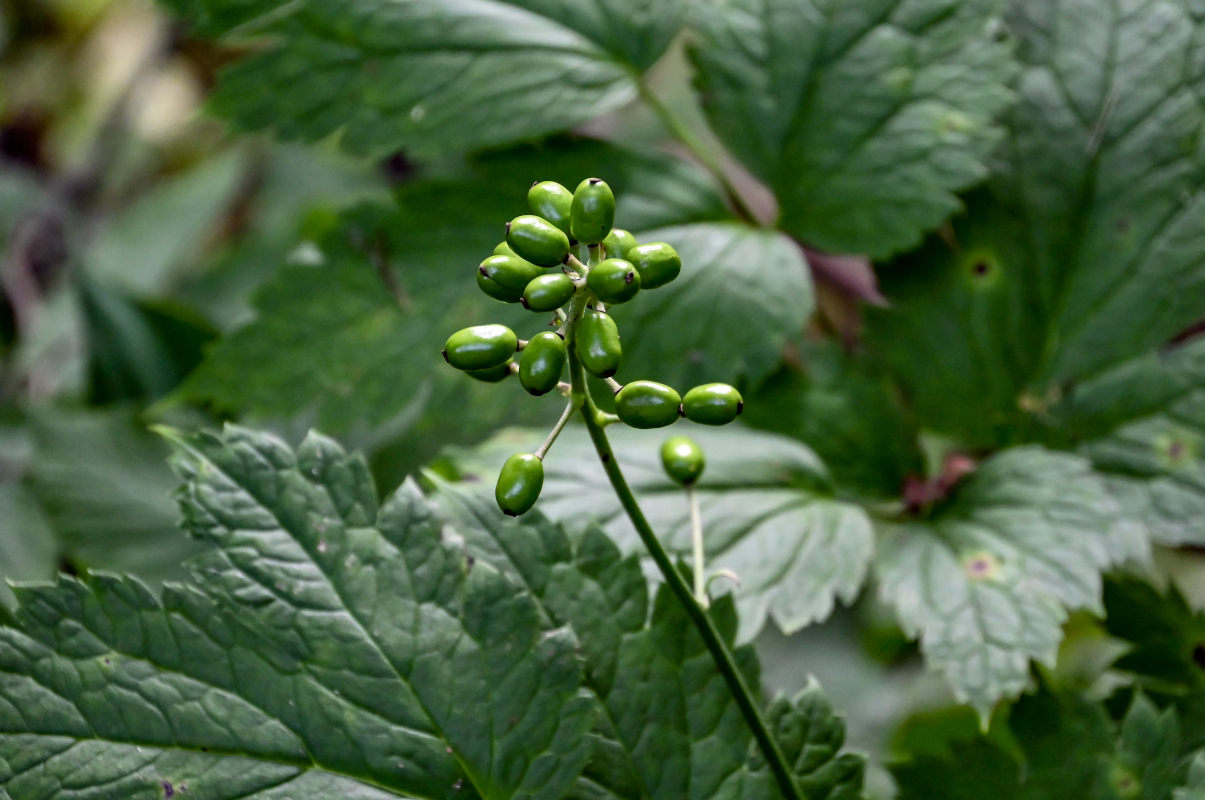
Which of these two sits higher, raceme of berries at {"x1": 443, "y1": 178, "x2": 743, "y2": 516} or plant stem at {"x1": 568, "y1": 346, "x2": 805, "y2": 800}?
raceme of berries at {"x1": 443, "y1": 178, "x2": 743, "y2": 516}

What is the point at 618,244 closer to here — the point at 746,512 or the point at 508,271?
the point at 508,271

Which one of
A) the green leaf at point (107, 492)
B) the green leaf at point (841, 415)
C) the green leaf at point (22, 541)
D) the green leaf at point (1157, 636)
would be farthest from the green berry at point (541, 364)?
the green leaf at point (22, 541)

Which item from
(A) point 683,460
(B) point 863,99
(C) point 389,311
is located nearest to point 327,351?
(C) point 389,311

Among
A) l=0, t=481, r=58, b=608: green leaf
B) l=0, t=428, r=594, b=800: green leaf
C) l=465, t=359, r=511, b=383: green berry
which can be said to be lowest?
l=0, t=481, r=58, b=608: green leaf

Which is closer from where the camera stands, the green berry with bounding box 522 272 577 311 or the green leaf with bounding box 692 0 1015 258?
the green berry with bounding box 522 272 577 311

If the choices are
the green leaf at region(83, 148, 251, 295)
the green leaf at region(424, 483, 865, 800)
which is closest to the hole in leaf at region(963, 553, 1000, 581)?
the green leaf at region(424, 483, 865, 800)

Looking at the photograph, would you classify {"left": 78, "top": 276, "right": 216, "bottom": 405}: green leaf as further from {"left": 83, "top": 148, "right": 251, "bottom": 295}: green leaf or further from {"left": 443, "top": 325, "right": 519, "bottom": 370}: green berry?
{"left": 443, "top": 325, "right": 519, "bottom": 370}: green berry

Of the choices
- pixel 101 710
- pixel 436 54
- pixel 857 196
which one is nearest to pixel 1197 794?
pixel 857 196

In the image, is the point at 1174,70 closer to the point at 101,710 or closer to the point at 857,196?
the point at 857,196
